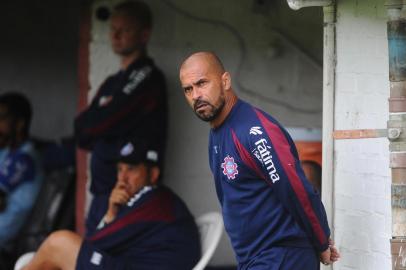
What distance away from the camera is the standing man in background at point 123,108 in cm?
593

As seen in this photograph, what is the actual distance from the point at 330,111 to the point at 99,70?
7.81 ft

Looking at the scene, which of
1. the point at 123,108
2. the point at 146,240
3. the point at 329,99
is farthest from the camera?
the point at 123,108

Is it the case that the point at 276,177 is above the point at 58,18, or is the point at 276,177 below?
below

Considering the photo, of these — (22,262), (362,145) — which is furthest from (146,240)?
(362,145)

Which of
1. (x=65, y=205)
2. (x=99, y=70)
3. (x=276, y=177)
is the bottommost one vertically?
(x=65, y=205)

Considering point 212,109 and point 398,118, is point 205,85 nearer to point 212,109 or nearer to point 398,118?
point 212,109

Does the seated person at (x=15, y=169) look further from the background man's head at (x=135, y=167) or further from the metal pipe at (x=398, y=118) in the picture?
the metal pipe at (x=398, y=118)

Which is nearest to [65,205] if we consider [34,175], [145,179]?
[34,175]

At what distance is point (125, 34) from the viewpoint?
6.07m

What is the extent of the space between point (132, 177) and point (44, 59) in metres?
2.60

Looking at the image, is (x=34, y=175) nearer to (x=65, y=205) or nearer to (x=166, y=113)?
(x=65, y=205)

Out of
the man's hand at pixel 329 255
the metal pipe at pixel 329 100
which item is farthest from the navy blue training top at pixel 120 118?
the man's hand at pixel 329 255

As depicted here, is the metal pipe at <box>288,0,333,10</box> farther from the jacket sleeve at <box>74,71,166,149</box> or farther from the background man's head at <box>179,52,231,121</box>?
the jacket sleeve at <box>74,71,166,149</box>

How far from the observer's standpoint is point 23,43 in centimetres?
790
